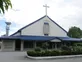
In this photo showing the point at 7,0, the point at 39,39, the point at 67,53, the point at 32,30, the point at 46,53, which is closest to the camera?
the point at 7,0

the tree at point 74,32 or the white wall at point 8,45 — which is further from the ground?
the tree at point 74,32

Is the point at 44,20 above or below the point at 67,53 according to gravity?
above

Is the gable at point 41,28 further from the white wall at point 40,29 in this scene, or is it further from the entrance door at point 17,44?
the entrance door at point 17,44

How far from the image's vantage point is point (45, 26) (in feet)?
136

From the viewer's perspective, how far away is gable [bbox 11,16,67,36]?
3984cm

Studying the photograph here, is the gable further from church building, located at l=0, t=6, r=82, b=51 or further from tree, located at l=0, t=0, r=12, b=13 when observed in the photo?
tree, located at l=0, t=0, r=12, b=13

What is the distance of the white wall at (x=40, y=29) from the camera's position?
3994cm

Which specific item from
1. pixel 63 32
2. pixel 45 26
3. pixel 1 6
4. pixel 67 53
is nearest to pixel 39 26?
pixel 45 26

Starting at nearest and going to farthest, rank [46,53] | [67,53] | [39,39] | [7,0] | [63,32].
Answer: [7,0]
[46,53]
[67,53]
[39,39]
[63,32]

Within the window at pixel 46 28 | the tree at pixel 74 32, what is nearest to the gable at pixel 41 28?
Answer: the window at pixel 46 28

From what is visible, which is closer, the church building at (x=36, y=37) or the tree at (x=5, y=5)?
the tree at (x=5, y=5)

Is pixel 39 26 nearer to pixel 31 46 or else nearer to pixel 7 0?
pixel 31 46

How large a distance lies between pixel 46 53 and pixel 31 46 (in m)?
19.8

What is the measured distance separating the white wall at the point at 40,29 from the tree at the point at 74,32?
27630 millimetres
